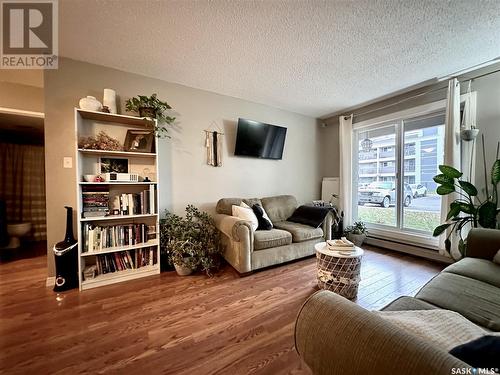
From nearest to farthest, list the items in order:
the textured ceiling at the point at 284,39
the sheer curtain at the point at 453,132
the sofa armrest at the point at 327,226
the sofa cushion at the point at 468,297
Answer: the sofa cushion at the point at 468,297
the textured ceiling at the point at 284,39
the sheer curtain at the point at 453,132
the sofa armrest at the point at 327,226

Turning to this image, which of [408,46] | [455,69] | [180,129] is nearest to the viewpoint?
[408,46]

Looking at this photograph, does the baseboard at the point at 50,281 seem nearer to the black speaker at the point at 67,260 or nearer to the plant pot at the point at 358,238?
the black speaker at the point at 67,260

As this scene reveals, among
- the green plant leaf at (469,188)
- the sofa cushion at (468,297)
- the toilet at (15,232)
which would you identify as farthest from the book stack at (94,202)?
the green plant leaf at (469,188)

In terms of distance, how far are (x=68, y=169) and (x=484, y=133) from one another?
468 centimetres

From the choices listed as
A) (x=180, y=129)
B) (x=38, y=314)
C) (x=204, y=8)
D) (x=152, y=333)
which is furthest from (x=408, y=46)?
(x=38, y=314)

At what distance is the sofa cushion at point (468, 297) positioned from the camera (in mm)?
948

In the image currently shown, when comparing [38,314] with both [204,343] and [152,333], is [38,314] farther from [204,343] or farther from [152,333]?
[204,343]

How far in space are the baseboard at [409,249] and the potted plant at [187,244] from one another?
2.67 metres

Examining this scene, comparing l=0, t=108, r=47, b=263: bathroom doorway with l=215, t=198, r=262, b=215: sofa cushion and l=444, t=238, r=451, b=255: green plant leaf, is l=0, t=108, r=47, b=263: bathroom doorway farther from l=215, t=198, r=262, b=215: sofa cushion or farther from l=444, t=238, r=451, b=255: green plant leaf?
l=444, t=238, r=451, b=255: green plant leaf

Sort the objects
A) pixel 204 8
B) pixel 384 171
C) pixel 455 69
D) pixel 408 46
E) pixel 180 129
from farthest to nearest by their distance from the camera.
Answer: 1. pixel 384 171
2. pixel 180 129
3. pixel 455 69
4. pixel 408 46
5. pixel 204 8

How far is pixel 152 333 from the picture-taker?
1.42m

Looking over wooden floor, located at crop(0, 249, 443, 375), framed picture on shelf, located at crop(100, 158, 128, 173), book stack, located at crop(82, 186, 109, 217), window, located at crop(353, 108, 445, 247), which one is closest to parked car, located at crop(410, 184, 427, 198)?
window, located at crop(353, 108, 445, 247)

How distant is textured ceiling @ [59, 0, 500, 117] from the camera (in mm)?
1526

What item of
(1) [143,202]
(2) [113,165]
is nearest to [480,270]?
(1) [143,202]
